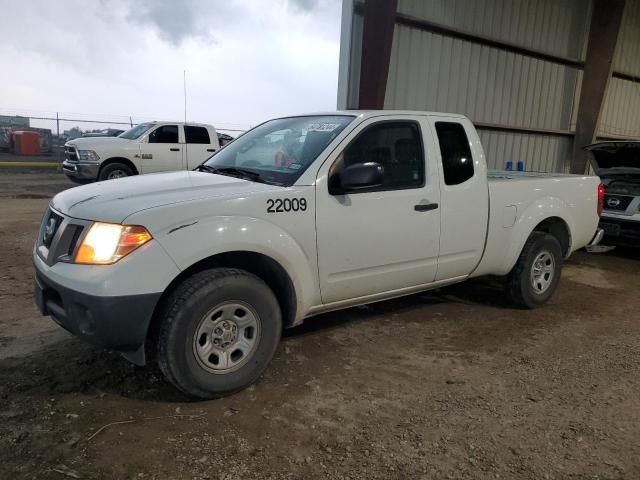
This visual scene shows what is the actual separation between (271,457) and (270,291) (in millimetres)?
1006

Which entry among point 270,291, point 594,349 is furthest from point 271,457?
point 594,349

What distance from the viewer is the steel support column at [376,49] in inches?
381

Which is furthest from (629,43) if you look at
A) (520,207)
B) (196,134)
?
(520,207)

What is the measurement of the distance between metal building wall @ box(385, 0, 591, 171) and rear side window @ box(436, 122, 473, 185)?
7.16 metres

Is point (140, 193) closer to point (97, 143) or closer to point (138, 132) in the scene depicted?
point (97, 143)

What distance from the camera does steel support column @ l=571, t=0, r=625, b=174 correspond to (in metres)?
13.5

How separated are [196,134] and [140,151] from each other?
1517mm

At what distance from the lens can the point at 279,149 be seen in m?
3.81

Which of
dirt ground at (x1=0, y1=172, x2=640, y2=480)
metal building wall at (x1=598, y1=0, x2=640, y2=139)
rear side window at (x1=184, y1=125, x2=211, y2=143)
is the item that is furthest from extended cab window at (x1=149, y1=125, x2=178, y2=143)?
metal building wall at (x1=598, y1=0, x2=640, y2=139)

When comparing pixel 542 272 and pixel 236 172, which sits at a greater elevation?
pixel 236 172

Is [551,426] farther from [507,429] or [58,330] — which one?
[58,330]

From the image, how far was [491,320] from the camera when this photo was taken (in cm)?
471

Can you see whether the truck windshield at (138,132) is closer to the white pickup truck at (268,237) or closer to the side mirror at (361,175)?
the white pickup truck at (268,237)

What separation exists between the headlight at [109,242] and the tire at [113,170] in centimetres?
1022
